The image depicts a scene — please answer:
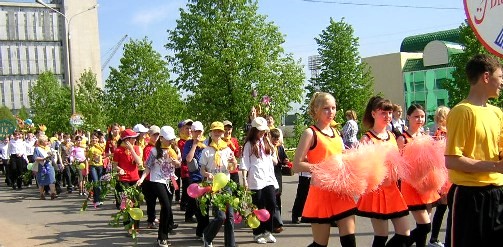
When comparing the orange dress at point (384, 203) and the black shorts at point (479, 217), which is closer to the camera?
the black shorts at point (479, 217)

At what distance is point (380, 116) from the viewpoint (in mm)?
5906

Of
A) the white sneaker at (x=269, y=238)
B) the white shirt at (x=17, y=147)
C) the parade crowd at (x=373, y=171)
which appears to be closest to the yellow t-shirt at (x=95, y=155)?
the parade crowd at (x=373, y=171)

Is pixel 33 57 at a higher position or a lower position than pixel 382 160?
higher

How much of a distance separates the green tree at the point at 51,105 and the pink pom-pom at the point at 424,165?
1441 inches

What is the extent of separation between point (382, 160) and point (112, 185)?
16.6ft

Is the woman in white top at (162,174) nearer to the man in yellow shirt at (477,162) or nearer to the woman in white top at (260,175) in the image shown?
the woman in white top at (260,175)

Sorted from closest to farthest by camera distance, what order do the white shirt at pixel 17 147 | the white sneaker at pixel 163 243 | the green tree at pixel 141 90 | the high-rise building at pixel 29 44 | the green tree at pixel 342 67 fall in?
1. the white sneaker at pixel 163 243
2. the white shirt at pixel 17 147
3. the green tree at pixel 342 67
4. the green tree at pixel 141 90
5. the high-rise building at pixel 29 44

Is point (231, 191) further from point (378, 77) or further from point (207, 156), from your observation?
point (378, 77)

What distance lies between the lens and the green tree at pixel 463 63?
24062 mm

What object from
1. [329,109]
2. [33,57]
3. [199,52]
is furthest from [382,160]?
[33,57]

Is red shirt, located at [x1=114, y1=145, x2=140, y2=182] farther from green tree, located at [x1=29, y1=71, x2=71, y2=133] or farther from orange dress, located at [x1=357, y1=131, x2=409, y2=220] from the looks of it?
green tree, located at [x1=29, y1=71, x2=71, y2=133]

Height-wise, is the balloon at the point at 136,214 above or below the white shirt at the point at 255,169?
below

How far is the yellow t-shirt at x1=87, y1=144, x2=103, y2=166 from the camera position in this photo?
14.5 m

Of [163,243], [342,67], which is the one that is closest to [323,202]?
[163,243]
